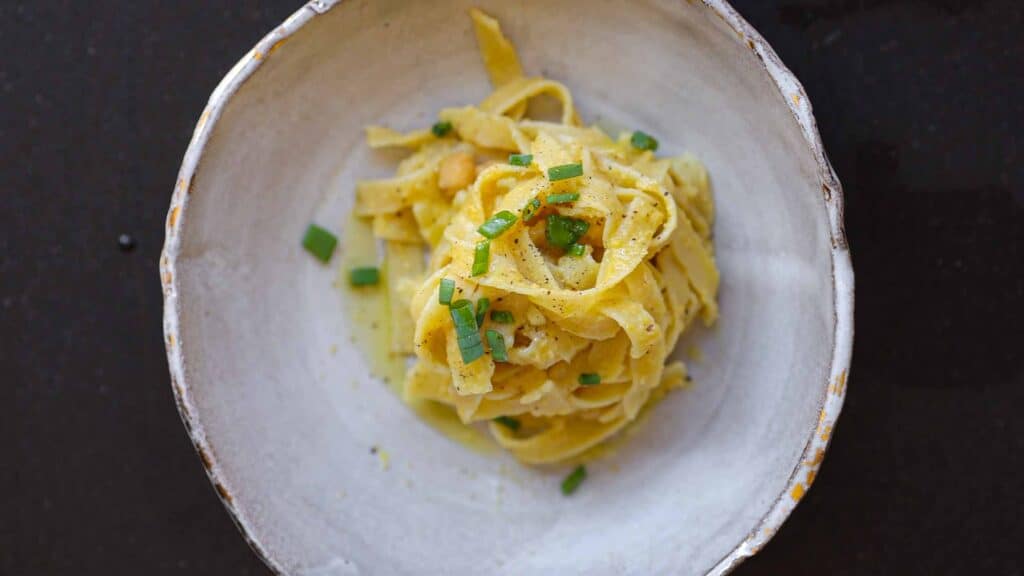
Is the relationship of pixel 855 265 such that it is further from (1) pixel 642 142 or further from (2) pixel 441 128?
(2) pixel 441 128

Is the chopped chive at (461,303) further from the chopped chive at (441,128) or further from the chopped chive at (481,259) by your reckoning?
the chopped chive at (441,128)

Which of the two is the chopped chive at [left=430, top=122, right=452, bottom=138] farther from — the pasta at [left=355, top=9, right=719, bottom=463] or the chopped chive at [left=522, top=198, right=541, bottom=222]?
the chopped chive at [left=522, top=198, right=541, bottom=222]

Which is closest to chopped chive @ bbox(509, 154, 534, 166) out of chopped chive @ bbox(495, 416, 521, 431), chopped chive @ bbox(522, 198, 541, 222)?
chopped chive @ bbox(522, 198, 541, 222)

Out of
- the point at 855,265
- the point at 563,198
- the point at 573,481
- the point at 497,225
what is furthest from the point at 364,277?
the point at 855,265

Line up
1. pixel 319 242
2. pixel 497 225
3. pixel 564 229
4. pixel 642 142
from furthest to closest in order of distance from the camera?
1. pixel 319 242
2. pixel 642 142
3. pixel 564 229
4. pixel 497 225

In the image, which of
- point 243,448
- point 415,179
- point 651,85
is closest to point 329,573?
point 243,448

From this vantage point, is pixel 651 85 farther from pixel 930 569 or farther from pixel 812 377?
pixel 930 569
